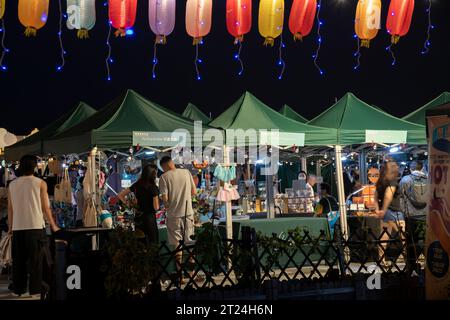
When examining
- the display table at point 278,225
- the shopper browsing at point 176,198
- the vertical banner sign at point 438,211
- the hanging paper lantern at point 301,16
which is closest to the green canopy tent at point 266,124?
the display table at point 278,225

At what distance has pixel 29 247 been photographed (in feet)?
22.8

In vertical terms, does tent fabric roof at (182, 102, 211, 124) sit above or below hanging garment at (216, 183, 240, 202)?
above

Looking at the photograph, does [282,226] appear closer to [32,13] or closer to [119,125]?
[119,125]

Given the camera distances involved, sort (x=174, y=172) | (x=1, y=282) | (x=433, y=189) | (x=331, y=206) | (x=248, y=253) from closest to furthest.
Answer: (x=433, y=189) → (x=248, y=253) → (x=174, y=172) → (x=1, y=282) → (x=331, y=206)

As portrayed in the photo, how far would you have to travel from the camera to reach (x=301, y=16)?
34.1ft

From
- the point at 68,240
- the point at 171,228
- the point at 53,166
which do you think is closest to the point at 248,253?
the point at 68,240

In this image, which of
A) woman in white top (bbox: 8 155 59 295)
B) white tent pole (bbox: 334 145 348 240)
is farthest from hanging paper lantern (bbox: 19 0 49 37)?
white tent pole (bbox: 334 145 348 240)

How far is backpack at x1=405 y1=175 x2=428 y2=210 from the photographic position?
8.30 m

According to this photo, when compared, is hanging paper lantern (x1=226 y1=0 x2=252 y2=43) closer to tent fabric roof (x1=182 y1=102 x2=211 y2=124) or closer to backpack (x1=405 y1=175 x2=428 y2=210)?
backpack (x1=405 y1=175 x2=428 y2=210)

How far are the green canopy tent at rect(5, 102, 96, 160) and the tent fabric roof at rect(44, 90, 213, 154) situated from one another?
3.21 feet

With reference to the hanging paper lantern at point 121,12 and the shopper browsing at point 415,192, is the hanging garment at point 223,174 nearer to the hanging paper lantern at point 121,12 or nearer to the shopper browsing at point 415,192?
the shopper browsing at point 415,192
